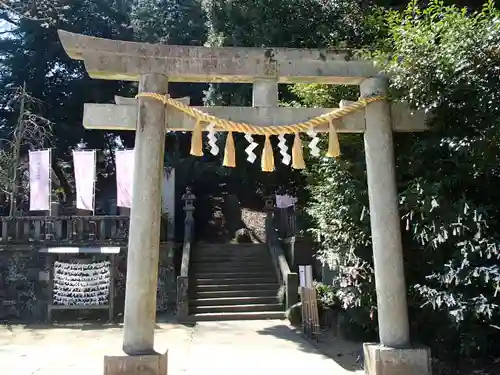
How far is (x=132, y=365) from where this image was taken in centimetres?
512

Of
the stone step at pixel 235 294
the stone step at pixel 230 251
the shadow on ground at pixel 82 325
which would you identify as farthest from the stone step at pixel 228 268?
the shadow on ground at pixel 82 325

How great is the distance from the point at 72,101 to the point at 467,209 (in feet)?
54.9

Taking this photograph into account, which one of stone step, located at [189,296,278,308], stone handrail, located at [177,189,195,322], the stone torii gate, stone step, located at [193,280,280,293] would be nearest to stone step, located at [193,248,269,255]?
stone handrail, located at [177,189,195,322]

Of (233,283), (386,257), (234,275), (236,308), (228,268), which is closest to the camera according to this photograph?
(386,257)

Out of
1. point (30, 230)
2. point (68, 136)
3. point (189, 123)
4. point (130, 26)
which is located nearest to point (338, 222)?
point (189, 123)

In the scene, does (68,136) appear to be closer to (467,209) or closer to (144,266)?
(144,266)

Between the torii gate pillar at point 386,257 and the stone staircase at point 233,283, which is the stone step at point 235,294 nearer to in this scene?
the stone staircase at point 233,283

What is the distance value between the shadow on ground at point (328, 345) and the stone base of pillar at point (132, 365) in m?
3.07

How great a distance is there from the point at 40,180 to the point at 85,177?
1.29 m

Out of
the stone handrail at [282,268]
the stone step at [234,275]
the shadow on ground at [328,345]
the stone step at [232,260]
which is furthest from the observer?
the stone step at [232,260]

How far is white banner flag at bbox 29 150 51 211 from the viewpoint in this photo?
1286 cm

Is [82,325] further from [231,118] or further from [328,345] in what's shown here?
[231,118]

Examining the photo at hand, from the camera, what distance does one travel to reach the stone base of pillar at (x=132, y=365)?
509 cm

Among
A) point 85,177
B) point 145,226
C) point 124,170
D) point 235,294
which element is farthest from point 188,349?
point 85,177
